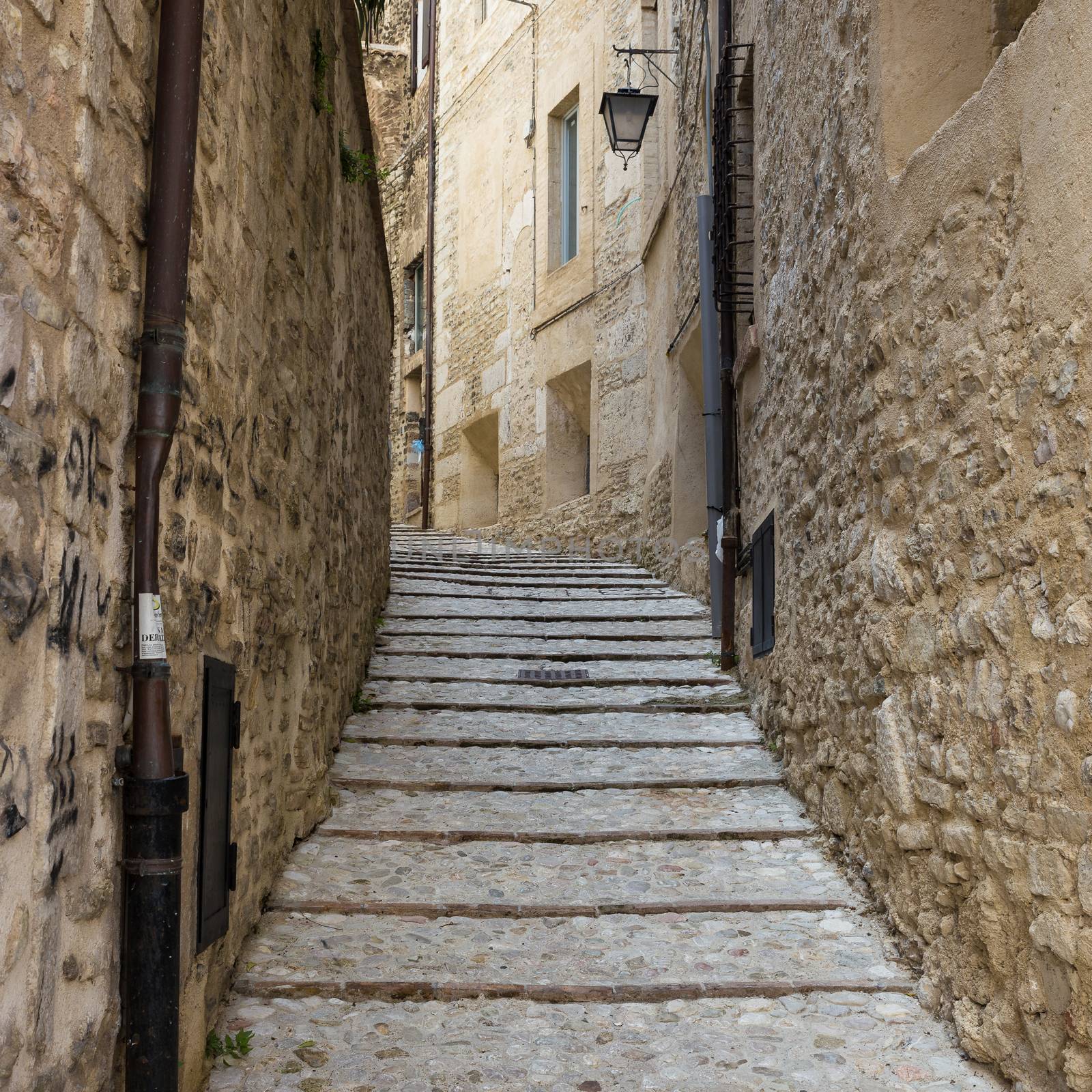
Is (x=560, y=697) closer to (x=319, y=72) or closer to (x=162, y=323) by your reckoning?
(x=319, y=72)

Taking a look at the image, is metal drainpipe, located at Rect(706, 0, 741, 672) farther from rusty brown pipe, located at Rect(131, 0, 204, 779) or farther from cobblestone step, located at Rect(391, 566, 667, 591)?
rusty brown pipe, located at Rect(131, 0, 204, 779)

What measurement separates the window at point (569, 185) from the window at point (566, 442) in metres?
1.39

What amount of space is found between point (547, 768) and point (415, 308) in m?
12.2

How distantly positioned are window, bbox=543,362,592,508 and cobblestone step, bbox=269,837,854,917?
7645mm

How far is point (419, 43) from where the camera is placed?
16625 millimetres

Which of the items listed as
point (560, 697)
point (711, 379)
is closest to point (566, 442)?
point (711, 379)

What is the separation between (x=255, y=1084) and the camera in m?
2.56

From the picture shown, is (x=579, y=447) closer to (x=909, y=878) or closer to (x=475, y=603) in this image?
(x=475, y=603)

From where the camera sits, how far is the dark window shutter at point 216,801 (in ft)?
8.41

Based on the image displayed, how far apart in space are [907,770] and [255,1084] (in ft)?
5.95

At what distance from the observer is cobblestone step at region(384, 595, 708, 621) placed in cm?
727

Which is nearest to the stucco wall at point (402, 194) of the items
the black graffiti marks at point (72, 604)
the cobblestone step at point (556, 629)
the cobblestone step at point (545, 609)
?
the cobblestone step at point (545, 609)

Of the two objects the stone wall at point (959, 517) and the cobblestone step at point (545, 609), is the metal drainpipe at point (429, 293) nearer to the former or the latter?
the cobblestone step at point (545, 609)

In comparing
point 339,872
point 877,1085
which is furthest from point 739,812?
point 877,1085
